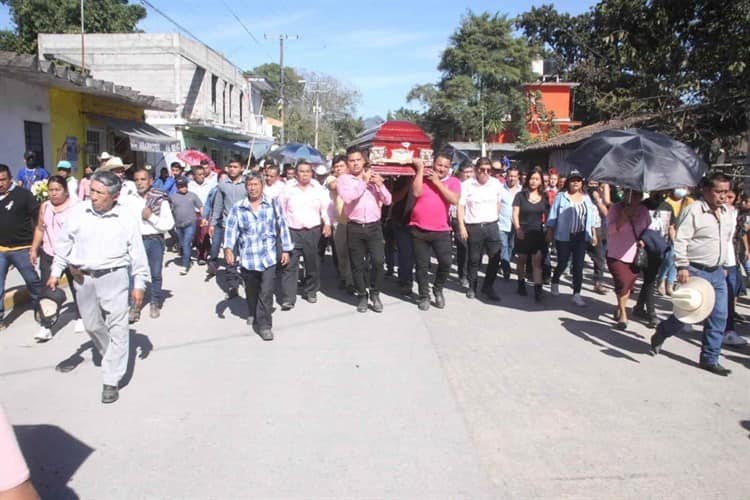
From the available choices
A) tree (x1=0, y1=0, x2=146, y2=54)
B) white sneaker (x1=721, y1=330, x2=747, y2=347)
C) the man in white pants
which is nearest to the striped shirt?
white sneaker (x1=721, y1=330, x2=747, y2=347)

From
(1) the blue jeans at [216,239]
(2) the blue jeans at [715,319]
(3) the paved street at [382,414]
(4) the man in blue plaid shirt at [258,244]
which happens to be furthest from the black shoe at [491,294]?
(1) the blue jeans at [216,239]

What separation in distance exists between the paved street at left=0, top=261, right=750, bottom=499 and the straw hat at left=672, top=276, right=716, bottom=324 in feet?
1.75

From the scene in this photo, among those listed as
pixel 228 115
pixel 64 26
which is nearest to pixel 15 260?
pixel 228 115

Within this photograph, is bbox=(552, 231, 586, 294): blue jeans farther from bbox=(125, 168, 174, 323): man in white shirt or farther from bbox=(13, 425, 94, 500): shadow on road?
bbox=(13, 425, 94, 500): shadow on road

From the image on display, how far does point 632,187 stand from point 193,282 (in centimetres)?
644

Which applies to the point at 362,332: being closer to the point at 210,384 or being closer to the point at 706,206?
the point at 210,384

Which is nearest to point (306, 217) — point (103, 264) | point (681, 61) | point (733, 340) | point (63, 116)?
point (103, 264)

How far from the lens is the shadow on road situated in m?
3.32

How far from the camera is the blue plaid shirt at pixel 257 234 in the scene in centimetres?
623

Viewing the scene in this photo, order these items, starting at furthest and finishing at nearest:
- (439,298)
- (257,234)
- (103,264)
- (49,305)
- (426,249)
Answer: (439,298), (426,249), (257,234), (49,305), (103,264)

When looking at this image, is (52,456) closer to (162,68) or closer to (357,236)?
(357,236)

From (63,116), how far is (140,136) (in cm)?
208

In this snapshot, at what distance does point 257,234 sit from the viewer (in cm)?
631

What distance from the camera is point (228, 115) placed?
3133cm
